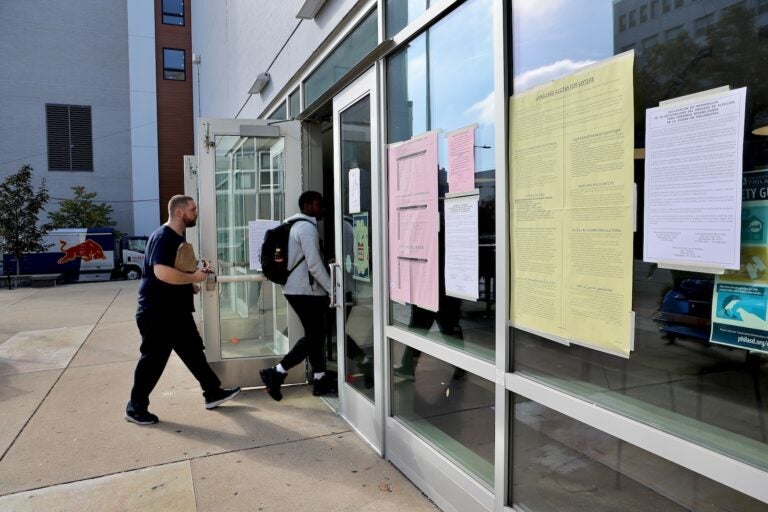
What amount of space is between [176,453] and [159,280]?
133 centimetres

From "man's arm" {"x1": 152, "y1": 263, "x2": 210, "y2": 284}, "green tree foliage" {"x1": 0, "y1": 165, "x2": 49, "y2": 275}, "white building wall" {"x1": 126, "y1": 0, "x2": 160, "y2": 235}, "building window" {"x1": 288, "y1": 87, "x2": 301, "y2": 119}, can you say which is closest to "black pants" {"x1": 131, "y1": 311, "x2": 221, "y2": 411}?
"man's arm" {"x1": 152, "y1": 263, "x2": 210, "y2": 284}

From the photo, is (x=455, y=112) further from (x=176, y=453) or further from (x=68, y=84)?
(x=68, y=84)

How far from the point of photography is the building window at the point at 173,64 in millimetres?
26656

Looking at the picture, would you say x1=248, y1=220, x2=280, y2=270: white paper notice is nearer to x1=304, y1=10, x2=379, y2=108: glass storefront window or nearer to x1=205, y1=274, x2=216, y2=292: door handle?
x1=205, y1=274, x2=216, y2=292: door handle

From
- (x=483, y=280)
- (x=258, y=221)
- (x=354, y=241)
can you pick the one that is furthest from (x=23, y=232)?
(x=483, y=280)

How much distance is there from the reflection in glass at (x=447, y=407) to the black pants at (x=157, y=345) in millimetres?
1887

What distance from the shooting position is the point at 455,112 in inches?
114

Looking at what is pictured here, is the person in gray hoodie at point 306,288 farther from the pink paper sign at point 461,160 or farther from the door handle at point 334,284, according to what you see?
the pink paper sign at point 461,160

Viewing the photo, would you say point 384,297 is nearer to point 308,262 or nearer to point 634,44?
point 308,262

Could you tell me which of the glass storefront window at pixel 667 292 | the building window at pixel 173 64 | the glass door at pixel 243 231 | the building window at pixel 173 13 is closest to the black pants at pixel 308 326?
the glass door at pixel 243 231

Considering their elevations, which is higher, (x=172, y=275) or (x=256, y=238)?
(x=256, y=238)

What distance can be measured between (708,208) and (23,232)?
2292 centimetres

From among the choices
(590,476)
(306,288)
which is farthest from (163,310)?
(590,476)

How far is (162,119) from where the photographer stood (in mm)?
26375
